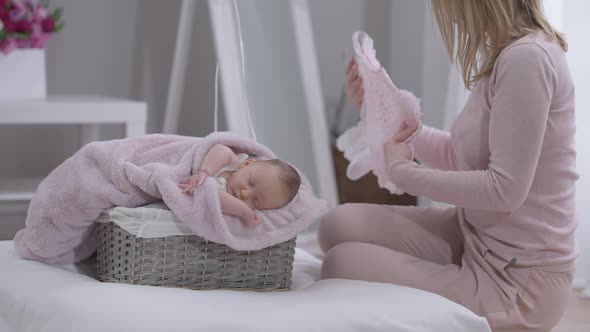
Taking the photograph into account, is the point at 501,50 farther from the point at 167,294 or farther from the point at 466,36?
the point at 167,294

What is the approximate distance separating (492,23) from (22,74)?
176 cm

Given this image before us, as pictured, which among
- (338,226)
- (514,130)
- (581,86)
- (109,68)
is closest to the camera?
(514,130)

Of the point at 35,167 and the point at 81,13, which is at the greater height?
the point at 81,13

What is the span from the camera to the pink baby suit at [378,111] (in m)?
1.70

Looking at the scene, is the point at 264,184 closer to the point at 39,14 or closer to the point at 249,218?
the point at 249,218

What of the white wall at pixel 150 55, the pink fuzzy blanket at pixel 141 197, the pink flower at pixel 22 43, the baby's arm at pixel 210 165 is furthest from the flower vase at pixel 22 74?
the baby's arm at pixel 210 165

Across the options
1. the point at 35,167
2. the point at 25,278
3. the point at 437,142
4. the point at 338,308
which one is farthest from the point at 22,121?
the point at 338,308

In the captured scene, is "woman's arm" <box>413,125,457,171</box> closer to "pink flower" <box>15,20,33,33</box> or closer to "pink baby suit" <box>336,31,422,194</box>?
"pink baby suit" <box>336,31,422,194</box>

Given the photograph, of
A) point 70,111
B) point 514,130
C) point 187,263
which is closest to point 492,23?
point 514,130

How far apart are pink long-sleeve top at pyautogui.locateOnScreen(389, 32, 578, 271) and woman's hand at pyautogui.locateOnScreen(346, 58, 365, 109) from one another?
288 millimetres

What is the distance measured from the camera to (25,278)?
144 cm

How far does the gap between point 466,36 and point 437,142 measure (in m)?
0.29

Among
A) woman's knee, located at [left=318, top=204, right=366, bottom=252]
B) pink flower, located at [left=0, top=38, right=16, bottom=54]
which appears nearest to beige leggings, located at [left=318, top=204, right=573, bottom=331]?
woman's knee, located at [left=318, top=204, right=366, bottom=252]

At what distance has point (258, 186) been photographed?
143 cm
